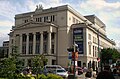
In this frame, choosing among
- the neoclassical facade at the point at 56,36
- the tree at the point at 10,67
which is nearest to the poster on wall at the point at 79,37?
the neoclassical facade at the point at 56,36

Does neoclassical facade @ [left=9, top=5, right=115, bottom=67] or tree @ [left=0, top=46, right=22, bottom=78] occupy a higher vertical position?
neoclassical facade @ [left=9, top=5, right=115, bottom=67]

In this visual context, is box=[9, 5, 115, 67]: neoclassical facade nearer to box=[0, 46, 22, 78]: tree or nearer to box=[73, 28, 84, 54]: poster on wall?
box=[73, 28, 84, 54]: poster on wall

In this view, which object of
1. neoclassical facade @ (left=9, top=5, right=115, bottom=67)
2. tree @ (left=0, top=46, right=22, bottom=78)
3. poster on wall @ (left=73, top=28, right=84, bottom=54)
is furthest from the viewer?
poster on wall @ (left=73, top=28, right=84, bottom=54)

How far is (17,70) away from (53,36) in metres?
57.2

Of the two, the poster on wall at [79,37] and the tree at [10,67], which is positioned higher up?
the poster on wall at [79,37]

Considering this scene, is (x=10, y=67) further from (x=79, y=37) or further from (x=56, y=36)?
(x=56, y=36)

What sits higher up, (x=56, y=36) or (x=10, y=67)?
(x=56, y=36)

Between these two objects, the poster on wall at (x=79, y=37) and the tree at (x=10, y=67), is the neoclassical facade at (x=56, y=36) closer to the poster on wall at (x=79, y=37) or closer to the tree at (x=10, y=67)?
the poster on wall at (x=79, y=37)

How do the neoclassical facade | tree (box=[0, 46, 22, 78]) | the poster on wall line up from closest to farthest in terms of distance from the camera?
tree (box=[0, 46, 22, 78]), the neoclassical facade, the poster on wall

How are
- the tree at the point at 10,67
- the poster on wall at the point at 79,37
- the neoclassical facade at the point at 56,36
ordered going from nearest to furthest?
the tree at the point at 10,67
the neoclassical facade at the point at 56,36
the poster on wall at the point at 79,37

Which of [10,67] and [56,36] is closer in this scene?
[10,67]

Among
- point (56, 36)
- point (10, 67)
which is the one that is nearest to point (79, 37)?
point (56, 36)

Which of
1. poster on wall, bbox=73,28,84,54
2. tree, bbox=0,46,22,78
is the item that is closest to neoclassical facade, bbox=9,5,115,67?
poster on wall, bbox=73,28,84,54

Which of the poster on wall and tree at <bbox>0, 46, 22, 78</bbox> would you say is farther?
the poster on wall
